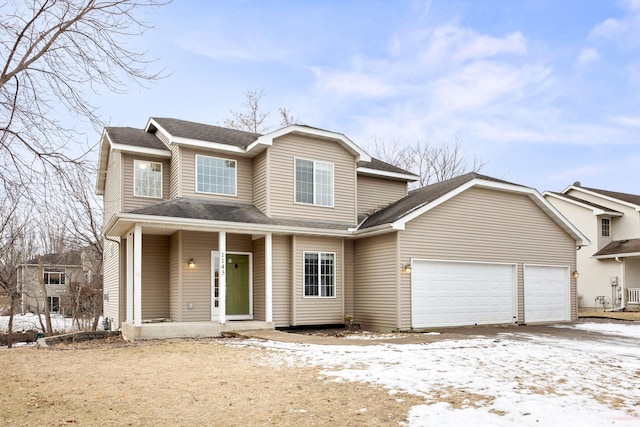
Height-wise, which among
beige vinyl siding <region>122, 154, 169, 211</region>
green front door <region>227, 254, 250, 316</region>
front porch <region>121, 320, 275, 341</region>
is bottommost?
front porch <region>121, 320, 275, 341</region>

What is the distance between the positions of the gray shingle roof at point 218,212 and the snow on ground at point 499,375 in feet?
12.1

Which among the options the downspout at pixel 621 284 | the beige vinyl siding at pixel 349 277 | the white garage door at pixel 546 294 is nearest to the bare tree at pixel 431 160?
the downspout at pixel 621 284

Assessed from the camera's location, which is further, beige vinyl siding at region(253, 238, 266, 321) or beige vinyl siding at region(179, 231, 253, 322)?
beige vinyl siding at region(253, 238, 266, 321)

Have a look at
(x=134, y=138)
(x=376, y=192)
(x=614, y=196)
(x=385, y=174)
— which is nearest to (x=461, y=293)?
(x=376, y=192)

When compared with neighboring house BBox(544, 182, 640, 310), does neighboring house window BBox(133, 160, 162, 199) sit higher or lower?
higher

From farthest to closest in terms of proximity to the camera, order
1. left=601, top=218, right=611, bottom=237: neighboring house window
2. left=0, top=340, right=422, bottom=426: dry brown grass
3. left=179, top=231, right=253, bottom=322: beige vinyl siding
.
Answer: left=601, top=218, right=611, bottom=237: neighboring house window < left=179, top=231, right=253, bottom=322: beige vinyl siding < left=0, top=340, right=422, bottom=426: dry brown grass

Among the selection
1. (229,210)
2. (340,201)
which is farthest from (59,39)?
(340,201)

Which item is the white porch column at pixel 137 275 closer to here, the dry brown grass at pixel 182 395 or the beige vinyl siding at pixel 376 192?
the dry brown grass at pixel 182 395

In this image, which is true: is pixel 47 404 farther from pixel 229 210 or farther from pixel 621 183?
pixel 621 183

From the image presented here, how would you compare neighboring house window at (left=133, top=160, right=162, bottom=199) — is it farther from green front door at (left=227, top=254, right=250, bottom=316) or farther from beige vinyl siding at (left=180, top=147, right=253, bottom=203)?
green front door at (left=227, top=254, right=250, bottom=316)

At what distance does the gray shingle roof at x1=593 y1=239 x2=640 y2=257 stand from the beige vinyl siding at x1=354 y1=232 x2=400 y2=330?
627 inches

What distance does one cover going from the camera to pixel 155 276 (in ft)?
49.3

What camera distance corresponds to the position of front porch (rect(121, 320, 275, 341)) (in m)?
12.3

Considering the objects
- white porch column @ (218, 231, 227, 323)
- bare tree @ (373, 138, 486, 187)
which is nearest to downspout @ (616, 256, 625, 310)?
bare tree @ (373, 138, 486, 187)
